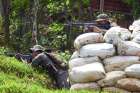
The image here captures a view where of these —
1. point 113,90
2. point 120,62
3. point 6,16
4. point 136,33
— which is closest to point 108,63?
point 120,62

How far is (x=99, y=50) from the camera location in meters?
6.94

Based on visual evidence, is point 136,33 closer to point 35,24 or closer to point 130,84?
point 130,84

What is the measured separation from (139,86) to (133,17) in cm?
896

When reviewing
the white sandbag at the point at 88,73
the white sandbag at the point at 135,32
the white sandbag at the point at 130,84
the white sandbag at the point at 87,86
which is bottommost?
the white sandbag at the point at 87,86

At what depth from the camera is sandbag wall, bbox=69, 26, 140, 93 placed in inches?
257

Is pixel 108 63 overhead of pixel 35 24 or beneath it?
overhead

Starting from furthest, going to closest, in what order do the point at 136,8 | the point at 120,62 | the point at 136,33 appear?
the point at 136,8 < the point at 136,33 < the point at 120,62

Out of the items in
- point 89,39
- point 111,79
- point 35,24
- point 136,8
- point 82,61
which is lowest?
point 35,24

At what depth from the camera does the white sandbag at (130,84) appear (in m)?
6.39

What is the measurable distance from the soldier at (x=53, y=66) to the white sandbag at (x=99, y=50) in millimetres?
1556

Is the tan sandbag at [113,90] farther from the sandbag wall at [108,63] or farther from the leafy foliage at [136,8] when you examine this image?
the leafy foliage at [136,8]

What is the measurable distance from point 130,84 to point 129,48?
0.66m

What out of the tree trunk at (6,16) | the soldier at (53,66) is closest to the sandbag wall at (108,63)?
the soldier at (53,66)

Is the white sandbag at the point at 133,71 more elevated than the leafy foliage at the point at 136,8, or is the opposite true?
the white sandbag at the point at 133,71
